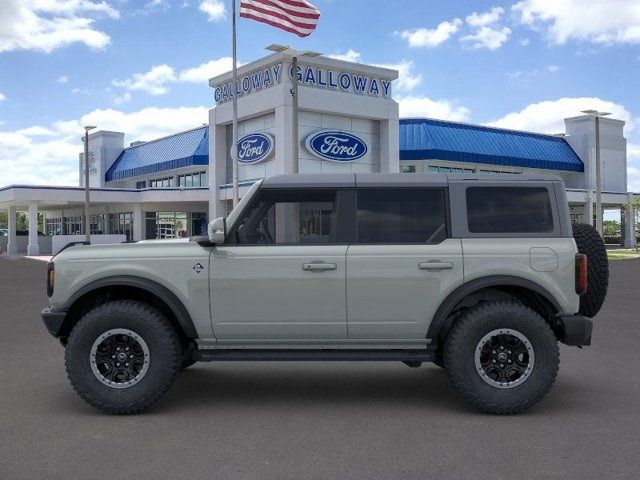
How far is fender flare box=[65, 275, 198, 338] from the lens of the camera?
571 centimetres

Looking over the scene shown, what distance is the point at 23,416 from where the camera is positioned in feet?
18.5

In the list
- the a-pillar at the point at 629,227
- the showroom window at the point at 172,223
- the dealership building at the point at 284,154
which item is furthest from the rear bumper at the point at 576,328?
the a-pillar at the point at 629,227

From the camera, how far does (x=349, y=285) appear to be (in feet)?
18.5

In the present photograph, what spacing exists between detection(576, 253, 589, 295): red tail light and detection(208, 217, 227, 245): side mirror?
2.98 meters

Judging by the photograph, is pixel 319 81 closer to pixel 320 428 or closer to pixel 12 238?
pixel 12 238

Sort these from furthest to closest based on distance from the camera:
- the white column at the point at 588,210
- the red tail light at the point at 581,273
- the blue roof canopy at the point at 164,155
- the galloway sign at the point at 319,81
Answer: the white column at the point at 588,210
the blue roof canopy at the point at 164,155
the galloway sign at the point at 319,81
the red tail light at the point at 581,273

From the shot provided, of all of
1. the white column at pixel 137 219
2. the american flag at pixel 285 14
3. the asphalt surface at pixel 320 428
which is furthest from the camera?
the white column at pixel 137 219

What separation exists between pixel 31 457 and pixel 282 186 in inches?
112

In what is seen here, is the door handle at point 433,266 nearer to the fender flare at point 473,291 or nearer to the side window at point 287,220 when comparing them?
the fender flare at point 473,291

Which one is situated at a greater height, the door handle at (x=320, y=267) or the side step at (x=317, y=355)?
the door handle at (x=320, y=267)

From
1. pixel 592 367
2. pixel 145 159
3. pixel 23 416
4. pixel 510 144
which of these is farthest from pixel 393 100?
pixel 23 416

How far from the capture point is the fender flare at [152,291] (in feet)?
18.7

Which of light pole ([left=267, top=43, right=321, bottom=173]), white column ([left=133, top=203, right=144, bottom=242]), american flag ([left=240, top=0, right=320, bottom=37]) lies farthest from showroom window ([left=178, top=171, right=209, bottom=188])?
american flag ([left=240, top=0, right=320, bottom=37])

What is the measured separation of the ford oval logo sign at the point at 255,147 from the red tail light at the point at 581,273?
3054 cm
